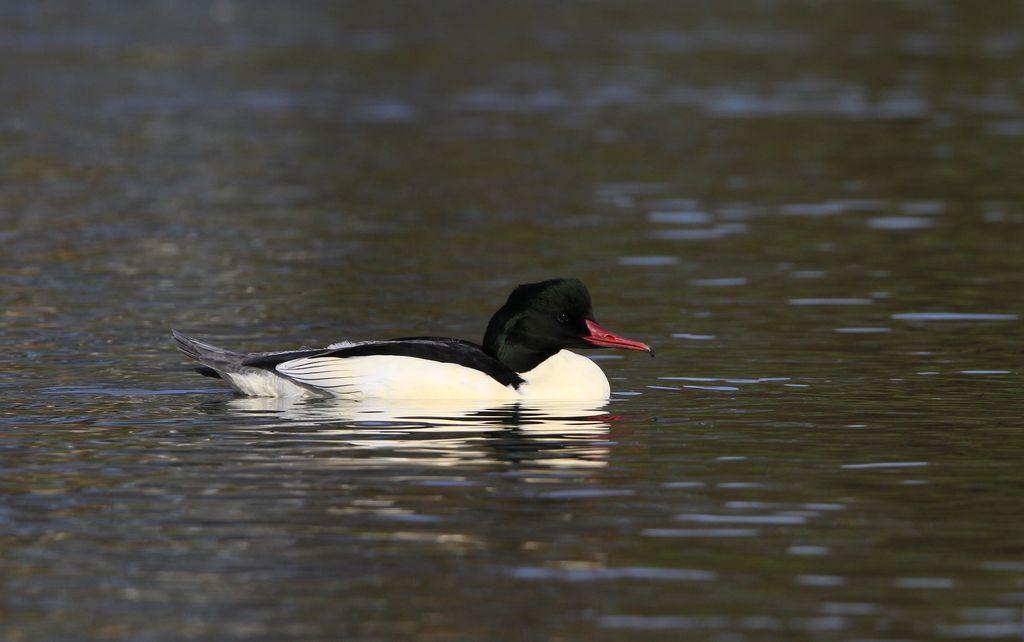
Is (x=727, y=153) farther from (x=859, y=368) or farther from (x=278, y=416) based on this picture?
(x=278, y=416)

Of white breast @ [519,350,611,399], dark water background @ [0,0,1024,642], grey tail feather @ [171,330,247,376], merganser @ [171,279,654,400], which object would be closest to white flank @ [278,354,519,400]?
merganser @ [171,279,654,400]

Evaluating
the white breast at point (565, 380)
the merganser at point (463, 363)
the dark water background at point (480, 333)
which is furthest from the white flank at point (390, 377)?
the white breast at point (565, 380)

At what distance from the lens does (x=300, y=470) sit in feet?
33.6

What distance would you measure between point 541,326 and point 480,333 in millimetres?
3012

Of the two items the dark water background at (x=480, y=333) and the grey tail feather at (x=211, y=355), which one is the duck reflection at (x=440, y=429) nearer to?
the dark water background at (x=480, y=333)

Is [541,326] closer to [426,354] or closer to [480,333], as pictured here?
[426,354]

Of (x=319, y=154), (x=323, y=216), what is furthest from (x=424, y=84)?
(x=323, y=216)

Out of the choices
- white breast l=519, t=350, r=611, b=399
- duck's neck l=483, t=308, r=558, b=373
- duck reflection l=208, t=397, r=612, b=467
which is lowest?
duck reflection l=208, t=397, r=612, b=467

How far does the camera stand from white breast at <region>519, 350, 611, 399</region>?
40.5ft

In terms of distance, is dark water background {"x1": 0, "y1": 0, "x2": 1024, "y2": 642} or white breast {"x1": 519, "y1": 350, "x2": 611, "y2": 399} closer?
dark water background {"x1": 0, "y1": 0, "x2": 1024, "y2": 642}

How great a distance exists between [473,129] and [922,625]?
80.7 feet

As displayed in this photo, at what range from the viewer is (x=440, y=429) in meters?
11.4

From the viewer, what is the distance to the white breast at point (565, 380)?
Result: 12.3m

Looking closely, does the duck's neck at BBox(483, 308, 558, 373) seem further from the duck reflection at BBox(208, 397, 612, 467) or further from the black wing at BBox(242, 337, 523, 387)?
the duck reflection at BBox(208, 397, 612, 467)
